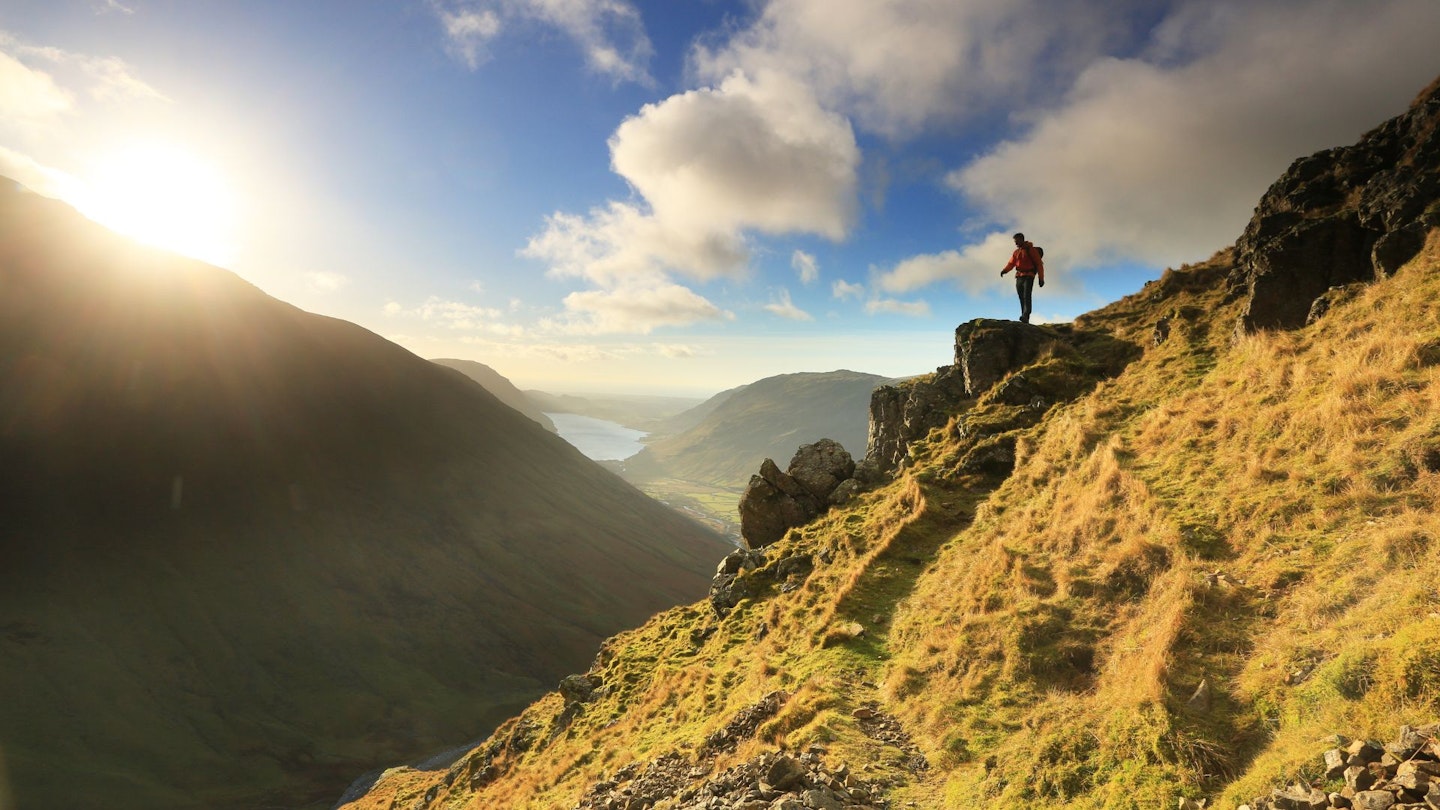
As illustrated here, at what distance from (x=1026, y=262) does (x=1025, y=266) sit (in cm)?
20

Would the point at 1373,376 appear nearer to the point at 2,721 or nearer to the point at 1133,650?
the point at 1133,650

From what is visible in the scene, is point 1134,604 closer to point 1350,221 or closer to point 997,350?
point 1350,221

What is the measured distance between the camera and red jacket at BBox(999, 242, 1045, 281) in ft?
83.1

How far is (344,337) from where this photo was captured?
155 metres

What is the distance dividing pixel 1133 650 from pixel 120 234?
192276 mm

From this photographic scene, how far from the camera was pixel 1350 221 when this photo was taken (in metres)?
19.0

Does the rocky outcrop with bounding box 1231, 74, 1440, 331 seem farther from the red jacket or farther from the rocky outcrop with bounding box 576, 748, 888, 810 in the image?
the rocky outcrop with bounding box 576, 748, 888, 810

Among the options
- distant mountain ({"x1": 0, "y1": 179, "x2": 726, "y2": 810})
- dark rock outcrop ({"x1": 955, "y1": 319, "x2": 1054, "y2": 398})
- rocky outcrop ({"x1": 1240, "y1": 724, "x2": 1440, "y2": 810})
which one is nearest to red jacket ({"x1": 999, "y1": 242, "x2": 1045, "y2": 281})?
dark rock outcrop ({"x1": 955, "y1": 319, "x2": 1054, "y2": 398})

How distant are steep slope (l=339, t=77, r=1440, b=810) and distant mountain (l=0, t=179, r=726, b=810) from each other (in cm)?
7940

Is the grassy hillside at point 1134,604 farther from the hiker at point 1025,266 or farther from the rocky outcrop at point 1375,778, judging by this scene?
the hiker at point 1025,266

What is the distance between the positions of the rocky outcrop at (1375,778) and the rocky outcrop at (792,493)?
78.9ft

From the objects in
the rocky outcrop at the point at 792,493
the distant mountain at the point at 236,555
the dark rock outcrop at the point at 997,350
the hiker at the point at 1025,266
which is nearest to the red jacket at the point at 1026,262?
the hiker at the point at 1025,266

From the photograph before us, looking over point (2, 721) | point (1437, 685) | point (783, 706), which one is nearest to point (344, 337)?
point (2, 721)

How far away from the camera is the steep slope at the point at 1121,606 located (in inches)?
301
